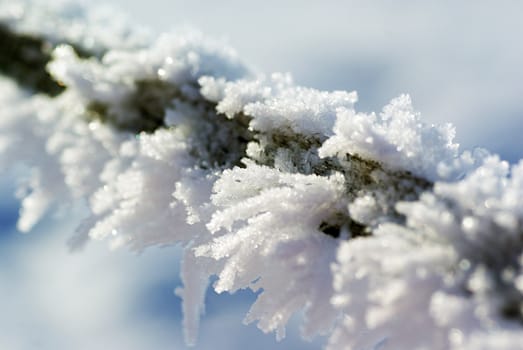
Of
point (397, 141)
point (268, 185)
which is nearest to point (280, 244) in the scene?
point (268, 185)

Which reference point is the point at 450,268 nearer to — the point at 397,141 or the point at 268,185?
the point at 397,141

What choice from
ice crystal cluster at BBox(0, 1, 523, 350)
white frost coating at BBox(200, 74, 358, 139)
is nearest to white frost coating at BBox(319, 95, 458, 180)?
ice crystal cluster at BBox(0, 1, 523, 350)

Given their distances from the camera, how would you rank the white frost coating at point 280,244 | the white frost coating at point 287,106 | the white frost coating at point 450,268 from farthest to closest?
the white frost coating at point 287,106, the white frost coating at point 280,244, the white frost coating at point 450,268

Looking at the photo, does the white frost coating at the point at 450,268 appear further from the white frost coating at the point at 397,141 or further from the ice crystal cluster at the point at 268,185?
the white frost coating at the point at 397,141

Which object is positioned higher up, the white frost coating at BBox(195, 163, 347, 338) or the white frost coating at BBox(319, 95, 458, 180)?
the white frost coating at BBox(319, 95, 458, 180)

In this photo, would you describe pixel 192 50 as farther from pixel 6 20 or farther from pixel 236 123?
pixel 6 20

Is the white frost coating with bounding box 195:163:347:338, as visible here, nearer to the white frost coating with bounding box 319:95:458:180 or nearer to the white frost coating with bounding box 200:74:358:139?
the white frost coating with bounding box 319:95:458:180

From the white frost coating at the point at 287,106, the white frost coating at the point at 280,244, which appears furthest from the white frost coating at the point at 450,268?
the white frost coating at the point at 287,106

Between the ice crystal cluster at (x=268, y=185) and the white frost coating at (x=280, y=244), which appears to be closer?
the ice crystal cluster at (x=268, y=185)
